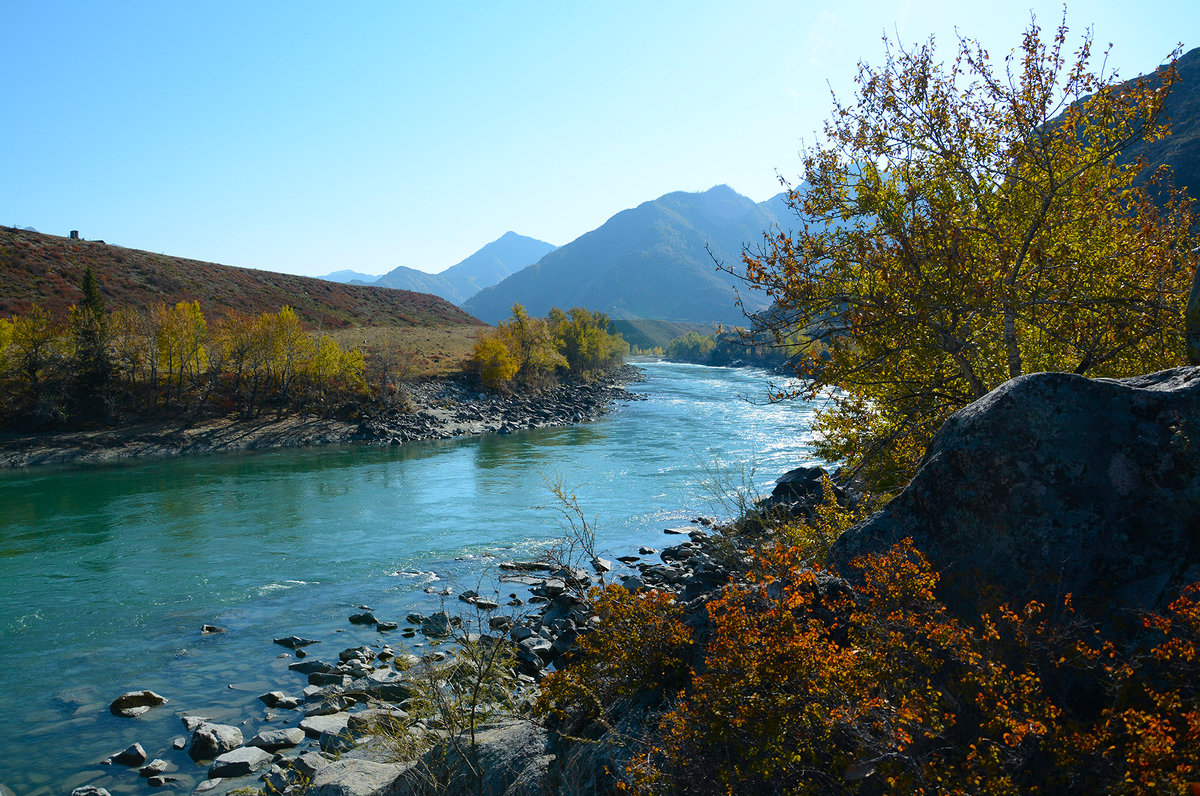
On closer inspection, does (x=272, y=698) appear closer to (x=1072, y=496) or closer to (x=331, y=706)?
(x=331, y=706)

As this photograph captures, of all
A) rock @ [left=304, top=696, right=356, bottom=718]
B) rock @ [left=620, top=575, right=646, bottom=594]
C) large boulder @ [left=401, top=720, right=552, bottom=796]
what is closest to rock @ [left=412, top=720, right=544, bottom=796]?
large boulder @ [left=401, top=720, right=552, bottom=796]

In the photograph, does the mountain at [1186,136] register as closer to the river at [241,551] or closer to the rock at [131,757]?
the river at [241,551]

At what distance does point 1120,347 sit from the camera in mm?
7820

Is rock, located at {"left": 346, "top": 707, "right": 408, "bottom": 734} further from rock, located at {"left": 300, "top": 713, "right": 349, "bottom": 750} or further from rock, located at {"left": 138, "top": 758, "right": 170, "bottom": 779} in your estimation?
rock, located at {"left": 138, "top": 758, "right": 170, "bottom": 779}

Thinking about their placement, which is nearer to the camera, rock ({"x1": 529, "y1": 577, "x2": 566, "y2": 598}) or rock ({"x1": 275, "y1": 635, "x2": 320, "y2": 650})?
rock ({"x1": 275, "y1": 635, "x2": 320, "y2": 650})

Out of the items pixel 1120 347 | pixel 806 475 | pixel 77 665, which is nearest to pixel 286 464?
pixel 77 665

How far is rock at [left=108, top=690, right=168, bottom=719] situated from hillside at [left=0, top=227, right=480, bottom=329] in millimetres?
71109

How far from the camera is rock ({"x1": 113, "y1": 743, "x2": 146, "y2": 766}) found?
9945 mm

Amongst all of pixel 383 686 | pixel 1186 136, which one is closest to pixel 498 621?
pixel 383 686

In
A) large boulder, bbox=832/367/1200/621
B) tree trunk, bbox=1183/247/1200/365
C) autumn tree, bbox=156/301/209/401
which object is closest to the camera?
large boulder, bbox=832/367/1200/621

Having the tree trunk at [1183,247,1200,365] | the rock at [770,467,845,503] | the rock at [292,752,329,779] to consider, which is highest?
the tree trunk at [1183,247,1200,365]

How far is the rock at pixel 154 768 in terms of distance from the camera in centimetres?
959

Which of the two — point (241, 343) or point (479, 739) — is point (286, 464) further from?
point (479, 739)

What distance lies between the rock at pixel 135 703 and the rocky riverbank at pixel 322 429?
120 feet
